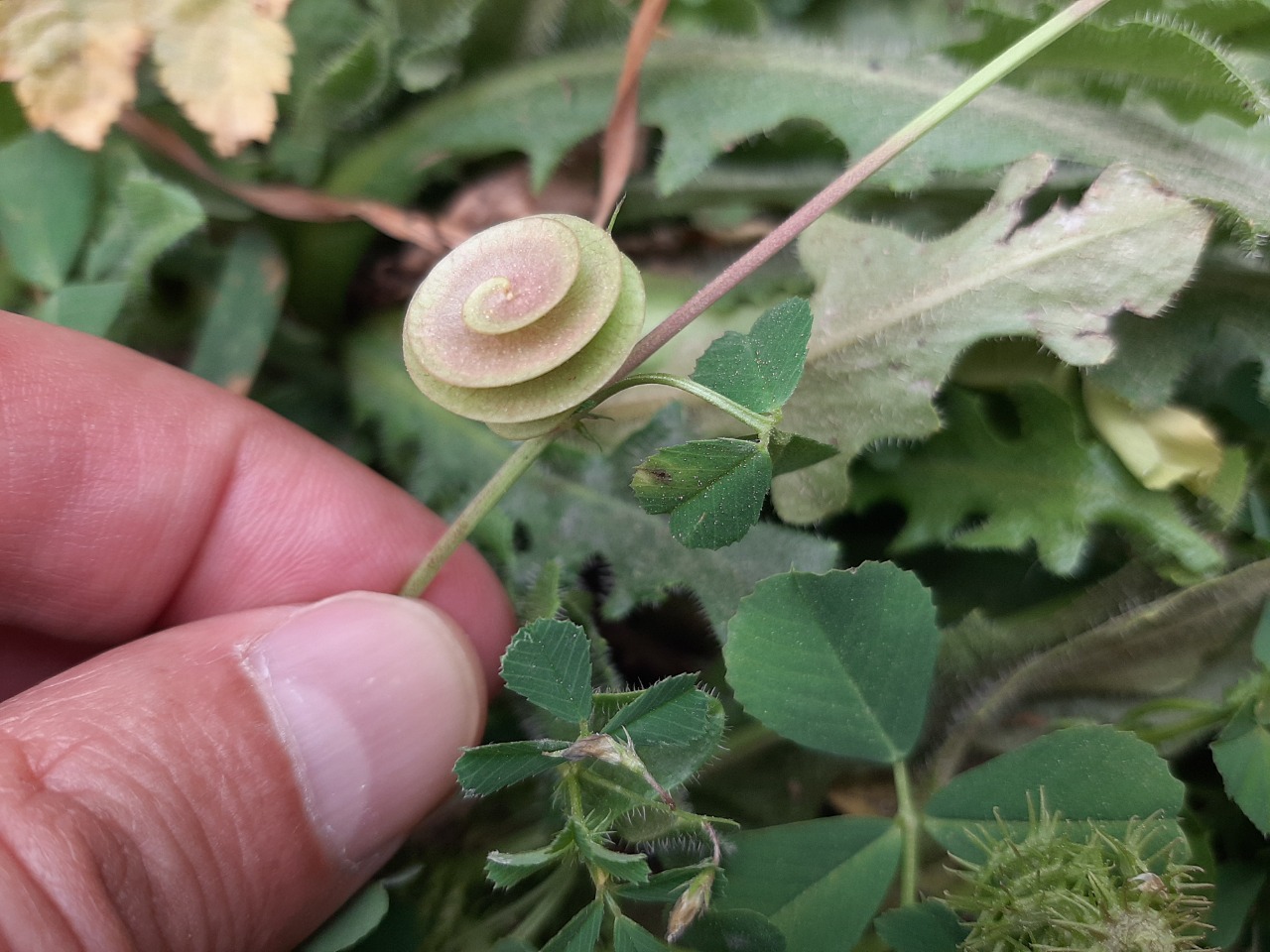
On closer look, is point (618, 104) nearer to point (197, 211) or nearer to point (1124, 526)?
point (197, 211)

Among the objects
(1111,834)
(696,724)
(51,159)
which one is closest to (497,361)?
(696,724)

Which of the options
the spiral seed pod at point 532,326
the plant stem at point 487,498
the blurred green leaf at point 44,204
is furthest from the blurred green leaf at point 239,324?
the spiral seed pod at point 532,326

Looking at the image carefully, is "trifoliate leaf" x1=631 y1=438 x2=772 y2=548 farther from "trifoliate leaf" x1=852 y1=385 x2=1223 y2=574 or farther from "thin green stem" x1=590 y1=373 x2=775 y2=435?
"trifoliate leaf" x1=852 y1=385 x2=1223 y2=574

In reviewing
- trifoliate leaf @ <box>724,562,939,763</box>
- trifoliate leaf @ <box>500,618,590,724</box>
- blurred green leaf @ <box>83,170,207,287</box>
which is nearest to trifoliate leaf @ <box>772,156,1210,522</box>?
trifoliate leaf @ <box>724,562,939,763</box>

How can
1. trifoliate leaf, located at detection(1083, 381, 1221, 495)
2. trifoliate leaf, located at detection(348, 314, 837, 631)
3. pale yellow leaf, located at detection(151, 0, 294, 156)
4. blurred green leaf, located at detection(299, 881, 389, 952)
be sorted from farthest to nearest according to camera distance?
pale yellow leaf, located at detection(151, 0, 294, 156)
trifoliate leaf, located at detection(348, 314, 837, 631)
trifoliate leaf, located at detection(1083, 381, 1221, 495)
blurred green leaf, located at detection(299, 881, 389, 952)

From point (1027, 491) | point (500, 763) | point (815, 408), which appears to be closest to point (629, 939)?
point (500, 763)

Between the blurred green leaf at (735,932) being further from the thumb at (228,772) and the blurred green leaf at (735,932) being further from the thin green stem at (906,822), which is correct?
the thumb at (228,772)

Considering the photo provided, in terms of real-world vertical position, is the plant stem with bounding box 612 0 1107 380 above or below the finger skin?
above

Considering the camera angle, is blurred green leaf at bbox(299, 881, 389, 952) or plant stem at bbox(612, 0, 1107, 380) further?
blurred green leaf at bbox(299, 881, 389, 952)
